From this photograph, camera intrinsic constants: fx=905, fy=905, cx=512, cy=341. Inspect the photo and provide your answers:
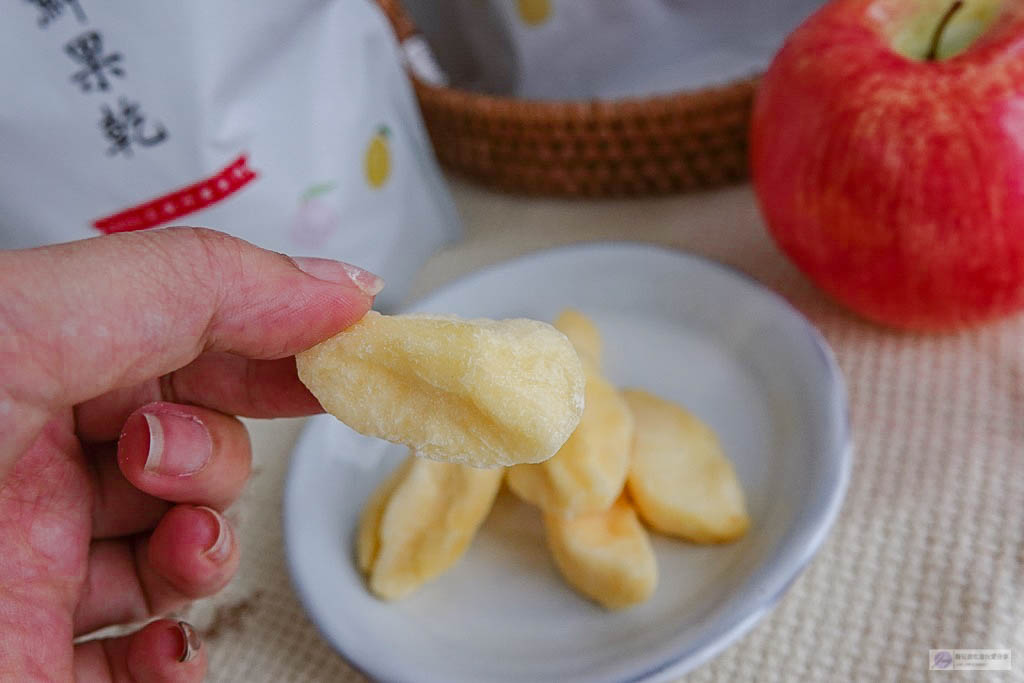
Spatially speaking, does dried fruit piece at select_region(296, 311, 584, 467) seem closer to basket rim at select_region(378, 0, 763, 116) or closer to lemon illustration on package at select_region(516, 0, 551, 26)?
basket rim at select_region(378, 0, 763, 116)

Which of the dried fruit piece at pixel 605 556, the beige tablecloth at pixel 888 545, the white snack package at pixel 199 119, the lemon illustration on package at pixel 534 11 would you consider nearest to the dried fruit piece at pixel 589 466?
the dried fruit piece at pixel 605 556

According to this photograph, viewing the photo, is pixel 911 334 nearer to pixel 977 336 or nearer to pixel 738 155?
pixel 977 336

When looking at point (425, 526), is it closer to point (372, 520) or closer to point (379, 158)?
point (372, 520)

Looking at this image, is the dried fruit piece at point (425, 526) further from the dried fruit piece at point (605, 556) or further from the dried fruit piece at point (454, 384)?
the dried fruit piece at point (454, 384)

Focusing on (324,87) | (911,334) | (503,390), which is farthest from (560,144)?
(503,390)

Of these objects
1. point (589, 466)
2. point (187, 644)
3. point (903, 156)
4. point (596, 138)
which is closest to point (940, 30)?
point (903, 156)
